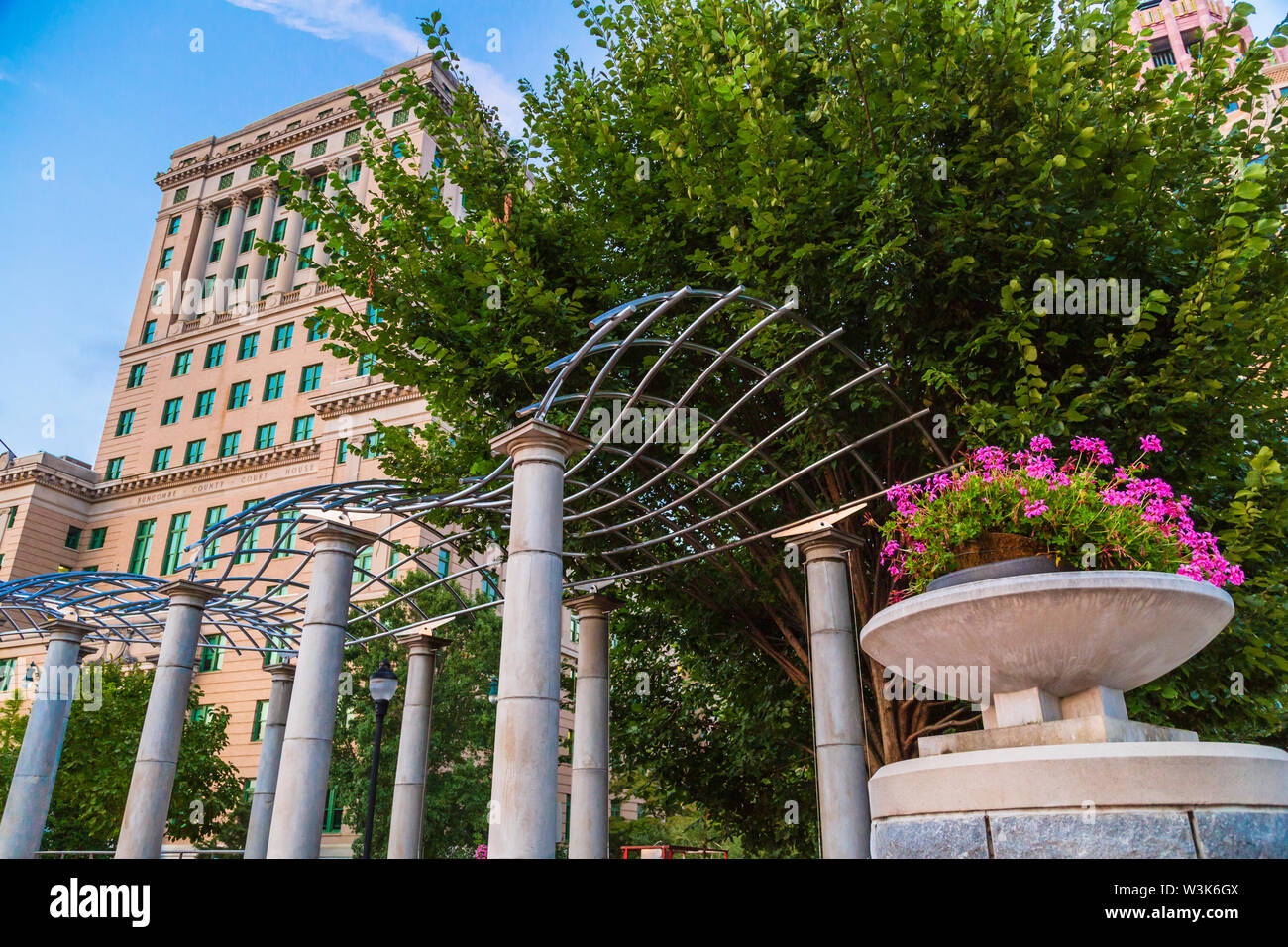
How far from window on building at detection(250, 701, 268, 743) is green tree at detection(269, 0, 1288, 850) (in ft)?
105

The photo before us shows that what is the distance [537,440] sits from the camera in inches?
348

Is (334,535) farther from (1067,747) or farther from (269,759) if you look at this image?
(269,759)

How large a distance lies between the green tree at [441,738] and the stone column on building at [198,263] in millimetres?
35262

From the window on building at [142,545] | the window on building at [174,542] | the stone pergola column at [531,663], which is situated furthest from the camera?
the window on building at [142,545]

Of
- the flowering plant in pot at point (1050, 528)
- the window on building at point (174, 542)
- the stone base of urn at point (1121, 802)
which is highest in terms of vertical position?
the window on building at point (174, 542)

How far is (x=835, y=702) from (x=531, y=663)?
12.7ft

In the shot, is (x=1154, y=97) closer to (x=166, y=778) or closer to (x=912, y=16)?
(x=912, y=16)

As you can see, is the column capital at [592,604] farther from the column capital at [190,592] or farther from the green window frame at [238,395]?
the green window frame at [238,395]

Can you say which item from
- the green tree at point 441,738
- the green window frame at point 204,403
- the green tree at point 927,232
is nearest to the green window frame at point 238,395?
the green window frame at point 204,403

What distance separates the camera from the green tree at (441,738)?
26.2 metres

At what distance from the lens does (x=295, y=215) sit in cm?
5138

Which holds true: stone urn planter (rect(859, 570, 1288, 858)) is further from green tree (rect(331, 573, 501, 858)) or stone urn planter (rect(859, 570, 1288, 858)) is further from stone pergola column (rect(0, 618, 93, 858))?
green tree (rect(331, 573, 501, 858))
